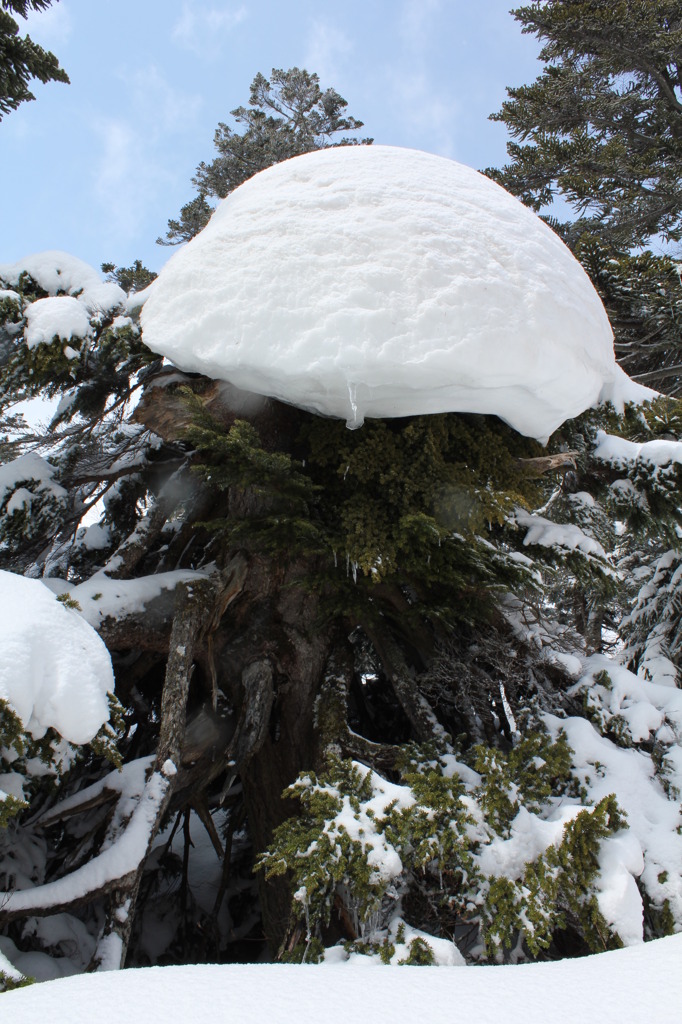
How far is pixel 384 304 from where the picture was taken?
9.07ft

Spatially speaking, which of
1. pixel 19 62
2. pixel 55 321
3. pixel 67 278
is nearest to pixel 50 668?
pixel 55 321

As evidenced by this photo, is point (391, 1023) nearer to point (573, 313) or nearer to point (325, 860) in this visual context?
point (325, 860)

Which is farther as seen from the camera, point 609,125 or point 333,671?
point 609,125

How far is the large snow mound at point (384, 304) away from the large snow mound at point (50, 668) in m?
1.42

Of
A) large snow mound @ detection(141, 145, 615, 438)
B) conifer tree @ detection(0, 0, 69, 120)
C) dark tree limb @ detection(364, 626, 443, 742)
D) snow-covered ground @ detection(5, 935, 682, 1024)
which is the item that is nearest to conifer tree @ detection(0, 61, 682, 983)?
dark tree limb @ detection(364, 626, 443, 742)

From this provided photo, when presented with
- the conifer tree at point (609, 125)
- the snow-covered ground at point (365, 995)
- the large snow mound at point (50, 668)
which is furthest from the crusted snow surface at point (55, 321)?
the conifer tree at point (609, 125)

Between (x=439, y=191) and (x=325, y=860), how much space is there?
3307mm

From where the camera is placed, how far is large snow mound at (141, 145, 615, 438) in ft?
9.04

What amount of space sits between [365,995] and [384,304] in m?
2.44

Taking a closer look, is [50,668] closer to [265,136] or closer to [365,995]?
[365,995]

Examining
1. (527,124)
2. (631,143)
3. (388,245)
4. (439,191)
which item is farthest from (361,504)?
(631,143)

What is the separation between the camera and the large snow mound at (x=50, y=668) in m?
2.05

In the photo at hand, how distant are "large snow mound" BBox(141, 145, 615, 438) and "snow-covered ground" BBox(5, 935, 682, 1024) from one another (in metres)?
2.14

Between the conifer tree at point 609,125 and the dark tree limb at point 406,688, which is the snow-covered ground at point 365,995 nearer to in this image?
the dark tree limb at point 406,688
